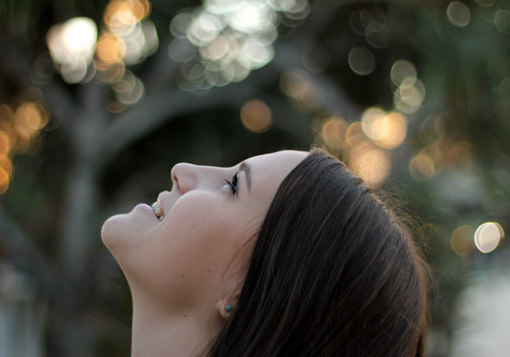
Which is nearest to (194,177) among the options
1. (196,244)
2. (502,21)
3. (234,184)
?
(234,184)

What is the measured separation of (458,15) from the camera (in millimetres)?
3477

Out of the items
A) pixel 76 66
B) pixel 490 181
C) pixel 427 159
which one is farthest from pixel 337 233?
pixel 76 66

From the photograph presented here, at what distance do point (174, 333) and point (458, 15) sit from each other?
3478 mm

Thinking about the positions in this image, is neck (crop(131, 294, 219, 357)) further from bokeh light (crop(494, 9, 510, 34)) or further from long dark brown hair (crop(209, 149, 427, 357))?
bokeh light (crop(494, 9, 510, 34))

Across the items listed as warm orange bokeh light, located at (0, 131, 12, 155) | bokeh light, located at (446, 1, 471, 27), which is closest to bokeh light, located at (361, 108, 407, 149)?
bokeh light, located at (446, 1, 471, 27)

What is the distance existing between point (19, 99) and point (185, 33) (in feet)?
6.79

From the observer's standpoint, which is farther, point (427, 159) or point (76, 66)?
point (76, 66)

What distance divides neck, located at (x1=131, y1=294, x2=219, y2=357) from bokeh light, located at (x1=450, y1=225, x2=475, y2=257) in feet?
8.33

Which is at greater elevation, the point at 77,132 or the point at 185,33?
the point at 185,33

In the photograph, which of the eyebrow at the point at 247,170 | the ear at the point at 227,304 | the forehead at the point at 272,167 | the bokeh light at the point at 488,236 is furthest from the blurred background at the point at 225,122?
the ear at the point at 227,304

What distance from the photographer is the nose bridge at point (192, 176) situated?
1440mm

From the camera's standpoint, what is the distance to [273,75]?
5016 mm

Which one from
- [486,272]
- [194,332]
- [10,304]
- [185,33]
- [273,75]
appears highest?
[185,33]

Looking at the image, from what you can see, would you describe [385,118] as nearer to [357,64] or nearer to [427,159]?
[427,159]
